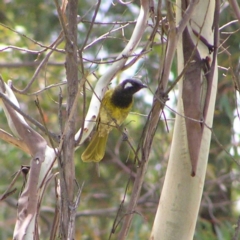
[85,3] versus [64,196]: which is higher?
[85,3]

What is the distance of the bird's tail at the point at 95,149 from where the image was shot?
3.28 metres

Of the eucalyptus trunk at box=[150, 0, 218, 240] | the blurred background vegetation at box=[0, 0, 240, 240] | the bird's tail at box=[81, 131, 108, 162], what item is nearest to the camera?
the eucalyptus trunk at box=[150, 0, 218, 240]

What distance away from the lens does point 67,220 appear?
1.60m

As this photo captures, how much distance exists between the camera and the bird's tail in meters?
3.28

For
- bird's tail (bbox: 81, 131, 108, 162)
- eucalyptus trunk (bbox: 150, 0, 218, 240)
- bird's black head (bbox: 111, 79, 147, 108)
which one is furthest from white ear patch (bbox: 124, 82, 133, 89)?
eucalyptus trunk (bbox: 150, 0, 218, 240)

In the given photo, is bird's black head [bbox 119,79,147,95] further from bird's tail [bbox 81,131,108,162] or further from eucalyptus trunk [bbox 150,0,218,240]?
eucalyptus trunk [bbox 150,0,218,240]

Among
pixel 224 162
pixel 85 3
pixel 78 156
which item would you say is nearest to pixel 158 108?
pixel 224 162

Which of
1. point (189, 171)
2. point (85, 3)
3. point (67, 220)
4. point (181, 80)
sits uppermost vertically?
point (85, 3)

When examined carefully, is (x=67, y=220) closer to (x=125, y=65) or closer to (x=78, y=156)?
(x=125, y=65)

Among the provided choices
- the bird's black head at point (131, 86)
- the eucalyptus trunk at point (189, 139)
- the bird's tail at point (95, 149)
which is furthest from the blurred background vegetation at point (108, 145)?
the eucalyptus trunk at point (189, 139)

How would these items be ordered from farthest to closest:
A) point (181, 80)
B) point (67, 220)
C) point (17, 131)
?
point (17, 131)
point (181, 80)
point (67, 220)

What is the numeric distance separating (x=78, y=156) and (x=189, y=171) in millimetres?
4721

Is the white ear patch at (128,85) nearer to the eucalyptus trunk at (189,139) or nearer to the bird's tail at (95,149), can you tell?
the bird's tail at (95,149)

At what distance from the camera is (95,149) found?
133 inches
